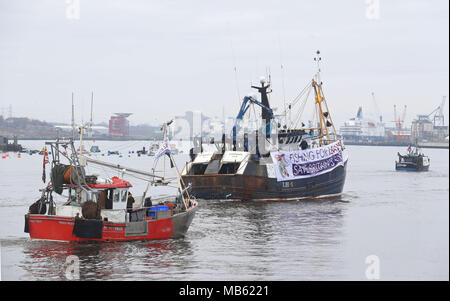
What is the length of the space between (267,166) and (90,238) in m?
25.4

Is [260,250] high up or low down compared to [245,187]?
down

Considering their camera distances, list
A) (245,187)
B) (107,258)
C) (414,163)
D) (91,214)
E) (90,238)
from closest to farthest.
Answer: (107,258) → (91,214) → (90,238) → (245,187) → (414,163)

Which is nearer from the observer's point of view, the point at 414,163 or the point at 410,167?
the point at 414,163

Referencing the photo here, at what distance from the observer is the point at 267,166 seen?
186 feet

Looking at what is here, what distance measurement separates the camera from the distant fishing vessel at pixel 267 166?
5606cm

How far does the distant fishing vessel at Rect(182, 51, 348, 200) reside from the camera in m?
56.1

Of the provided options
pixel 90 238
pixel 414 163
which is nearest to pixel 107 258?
pixel 90 238

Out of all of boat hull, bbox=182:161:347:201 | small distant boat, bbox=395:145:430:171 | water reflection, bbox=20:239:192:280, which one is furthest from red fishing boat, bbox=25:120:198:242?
small distant boat, bbox=395:145:430:171

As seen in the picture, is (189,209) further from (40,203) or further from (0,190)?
(0,190)

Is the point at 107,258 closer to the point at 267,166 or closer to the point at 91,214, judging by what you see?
the point at 91,214
